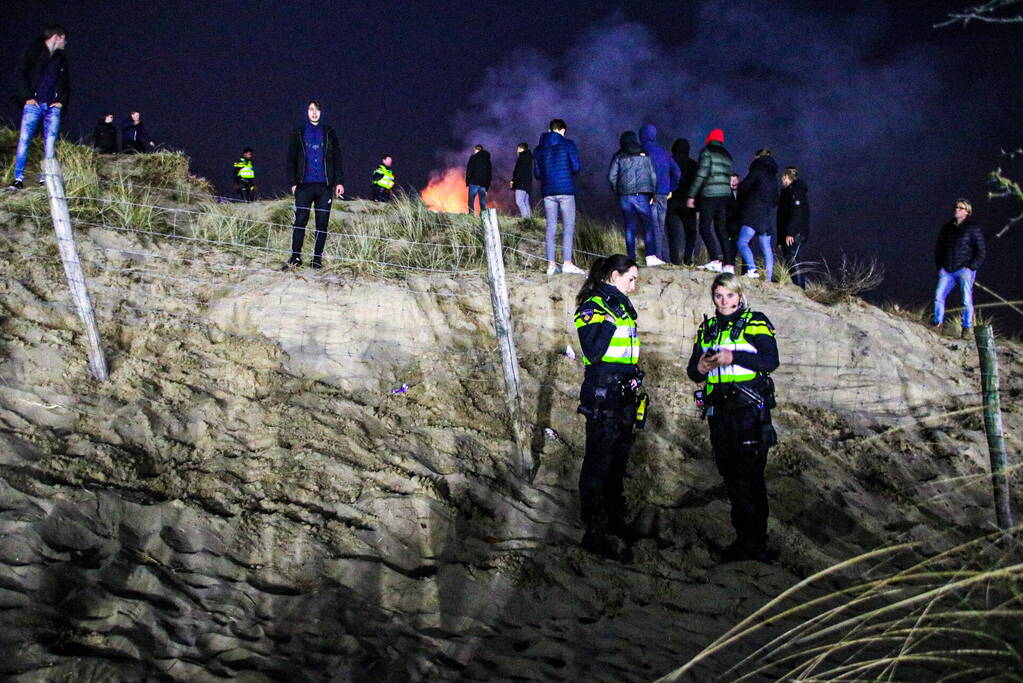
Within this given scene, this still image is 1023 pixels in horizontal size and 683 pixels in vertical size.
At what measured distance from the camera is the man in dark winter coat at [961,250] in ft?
28.7

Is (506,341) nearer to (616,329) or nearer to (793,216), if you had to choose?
(616,329)

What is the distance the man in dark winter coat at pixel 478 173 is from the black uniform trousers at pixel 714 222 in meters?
5.68

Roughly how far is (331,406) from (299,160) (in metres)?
2.76

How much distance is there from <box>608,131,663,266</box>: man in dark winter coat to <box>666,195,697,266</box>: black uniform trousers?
0.68 meters

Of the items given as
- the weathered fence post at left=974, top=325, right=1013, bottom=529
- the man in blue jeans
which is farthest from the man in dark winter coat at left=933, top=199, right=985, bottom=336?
the man in blue jeans

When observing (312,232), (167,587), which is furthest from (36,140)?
(167,587)

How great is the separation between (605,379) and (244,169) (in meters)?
13.2

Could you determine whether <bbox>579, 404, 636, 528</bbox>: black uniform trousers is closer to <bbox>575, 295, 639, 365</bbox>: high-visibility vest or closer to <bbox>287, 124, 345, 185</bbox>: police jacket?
<bbox>575, 295, 639, 365</bbox>: high-visibility vest

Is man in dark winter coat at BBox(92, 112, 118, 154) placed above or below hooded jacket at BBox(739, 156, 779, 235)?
above

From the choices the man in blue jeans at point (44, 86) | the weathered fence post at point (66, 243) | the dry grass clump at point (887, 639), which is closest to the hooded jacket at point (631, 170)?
the dry grass clump at point (887, 639)

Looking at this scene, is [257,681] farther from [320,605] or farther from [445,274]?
[445,274]

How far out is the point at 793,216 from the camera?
30.0 ft

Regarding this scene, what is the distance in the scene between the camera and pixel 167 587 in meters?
3.94

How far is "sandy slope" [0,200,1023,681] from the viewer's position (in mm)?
3717
